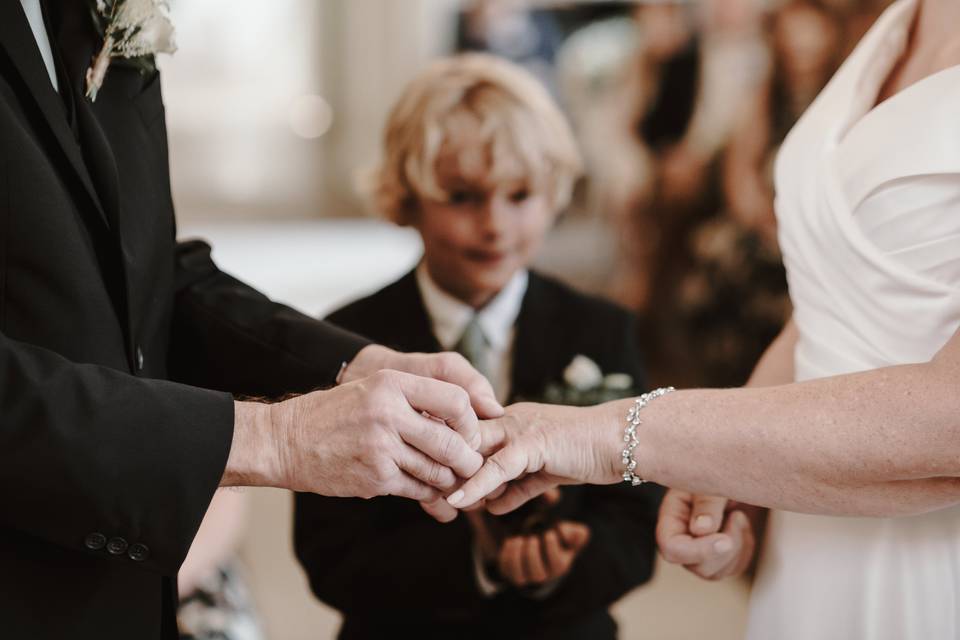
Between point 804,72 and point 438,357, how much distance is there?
3.86 m

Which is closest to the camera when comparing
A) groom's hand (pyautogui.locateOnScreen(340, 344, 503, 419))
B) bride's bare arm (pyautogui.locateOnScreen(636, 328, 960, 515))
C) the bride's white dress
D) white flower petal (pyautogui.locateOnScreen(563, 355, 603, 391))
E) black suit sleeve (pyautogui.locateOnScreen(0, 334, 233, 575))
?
black suit sleeve (pyautogui.locateOnScreen(0, 334, 233, 575))

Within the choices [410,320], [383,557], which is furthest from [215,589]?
[410,320]

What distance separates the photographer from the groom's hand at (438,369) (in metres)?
1.64

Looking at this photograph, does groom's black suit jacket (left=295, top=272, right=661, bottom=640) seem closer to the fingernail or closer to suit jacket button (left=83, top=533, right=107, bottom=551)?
the fingernail

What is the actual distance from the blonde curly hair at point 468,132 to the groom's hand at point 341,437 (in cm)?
76

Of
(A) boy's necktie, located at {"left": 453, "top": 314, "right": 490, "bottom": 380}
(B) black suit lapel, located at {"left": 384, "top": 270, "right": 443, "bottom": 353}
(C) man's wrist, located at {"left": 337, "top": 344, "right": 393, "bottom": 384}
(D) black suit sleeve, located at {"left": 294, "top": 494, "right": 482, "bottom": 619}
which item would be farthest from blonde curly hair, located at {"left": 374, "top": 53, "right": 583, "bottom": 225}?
(D) black suit sleeve, located at {"left": 294, "top": 494, "right": 482, "bottom": 619}

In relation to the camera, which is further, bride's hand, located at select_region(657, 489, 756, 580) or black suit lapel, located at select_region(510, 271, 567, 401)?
black suit lapel, located at select_region(510, 271, 567, 401)

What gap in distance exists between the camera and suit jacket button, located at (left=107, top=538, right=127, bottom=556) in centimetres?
127

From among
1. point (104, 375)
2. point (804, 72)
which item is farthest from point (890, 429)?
point (804, 72)

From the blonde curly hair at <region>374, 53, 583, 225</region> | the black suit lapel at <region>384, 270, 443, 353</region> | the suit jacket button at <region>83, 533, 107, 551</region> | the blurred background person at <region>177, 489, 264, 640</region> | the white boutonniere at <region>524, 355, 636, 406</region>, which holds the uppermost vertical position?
the blonde curly hair at <region>374, 53, 583, 225</region>

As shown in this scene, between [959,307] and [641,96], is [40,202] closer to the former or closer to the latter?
[959,307]

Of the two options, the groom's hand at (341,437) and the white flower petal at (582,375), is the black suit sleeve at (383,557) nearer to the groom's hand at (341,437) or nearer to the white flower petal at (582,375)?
the white flower petal at (582,375)

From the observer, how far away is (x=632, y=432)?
5.00 ft

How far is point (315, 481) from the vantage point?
142cm
